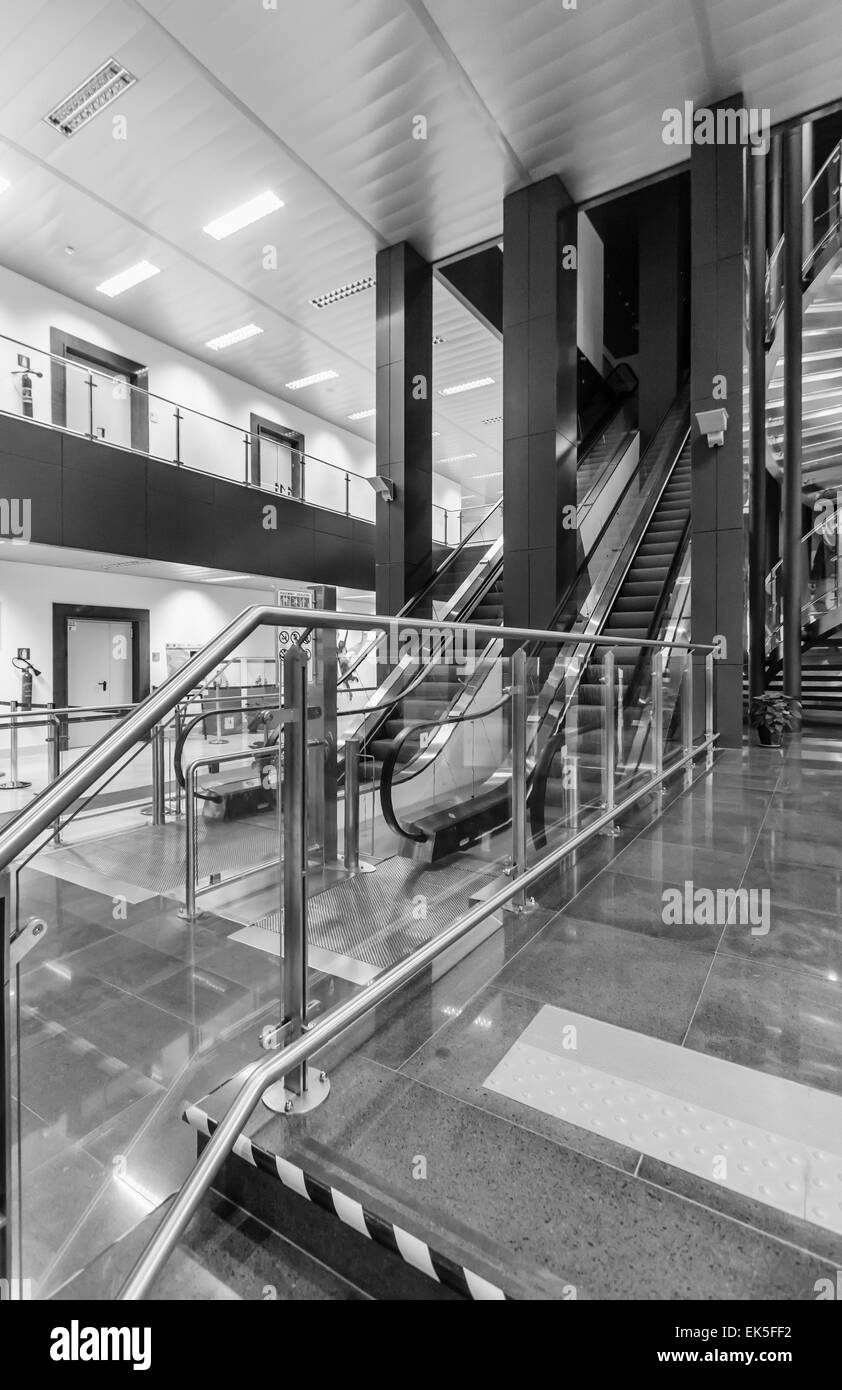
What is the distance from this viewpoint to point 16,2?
17.1 feet

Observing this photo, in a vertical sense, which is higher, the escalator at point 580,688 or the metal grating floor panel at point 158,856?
the escalator at point 580,688

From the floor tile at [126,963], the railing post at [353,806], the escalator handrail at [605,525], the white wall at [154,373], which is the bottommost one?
the floor tile at [126,963]

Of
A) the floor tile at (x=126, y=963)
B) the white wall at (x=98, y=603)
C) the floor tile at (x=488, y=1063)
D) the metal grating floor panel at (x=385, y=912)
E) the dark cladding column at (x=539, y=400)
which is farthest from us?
the white wall at (x=98, y=603)

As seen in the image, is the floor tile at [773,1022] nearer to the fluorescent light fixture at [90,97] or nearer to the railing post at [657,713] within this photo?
the railing post at [657,713]

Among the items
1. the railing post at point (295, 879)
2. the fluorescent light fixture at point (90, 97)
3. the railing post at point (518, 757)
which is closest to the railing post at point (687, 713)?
the railing post at point (518, 757)

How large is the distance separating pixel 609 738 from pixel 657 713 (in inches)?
40.4

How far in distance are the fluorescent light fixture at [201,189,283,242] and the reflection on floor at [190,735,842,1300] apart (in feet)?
27.3

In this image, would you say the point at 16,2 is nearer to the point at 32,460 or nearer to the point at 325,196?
the point at 325,196

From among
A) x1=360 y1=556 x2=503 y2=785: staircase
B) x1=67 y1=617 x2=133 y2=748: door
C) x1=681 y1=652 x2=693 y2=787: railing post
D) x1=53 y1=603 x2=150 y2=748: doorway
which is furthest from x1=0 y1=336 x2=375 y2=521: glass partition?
x1=681 y1=652 x2=693 y2=787: railing post

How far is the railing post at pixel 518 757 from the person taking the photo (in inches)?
108

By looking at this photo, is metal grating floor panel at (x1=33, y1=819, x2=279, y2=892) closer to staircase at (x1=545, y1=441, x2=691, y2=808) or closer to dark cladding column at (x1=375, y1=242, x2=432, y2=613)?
staircase at (x1=545, y1=441, x2=691, y2=808)

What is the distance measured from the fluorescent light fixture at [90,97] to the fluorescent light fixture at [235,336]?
4.05m

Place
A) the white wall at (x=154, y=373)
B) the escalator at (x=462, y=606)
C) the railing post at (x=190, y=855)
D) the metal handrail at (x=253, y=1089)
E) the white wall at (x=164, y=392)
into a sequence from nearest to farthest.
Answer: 1. the metal handrail at (x=253, y=1089)
2. the railing post at (x=190, y=855)
3. the escalator at (x=462, y=606)
4. the white wall at (x=164, y=392)
5. the white wall at (x=154, y=373)

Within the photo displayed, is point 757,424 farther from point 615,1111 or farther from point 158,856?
point 615,1111
